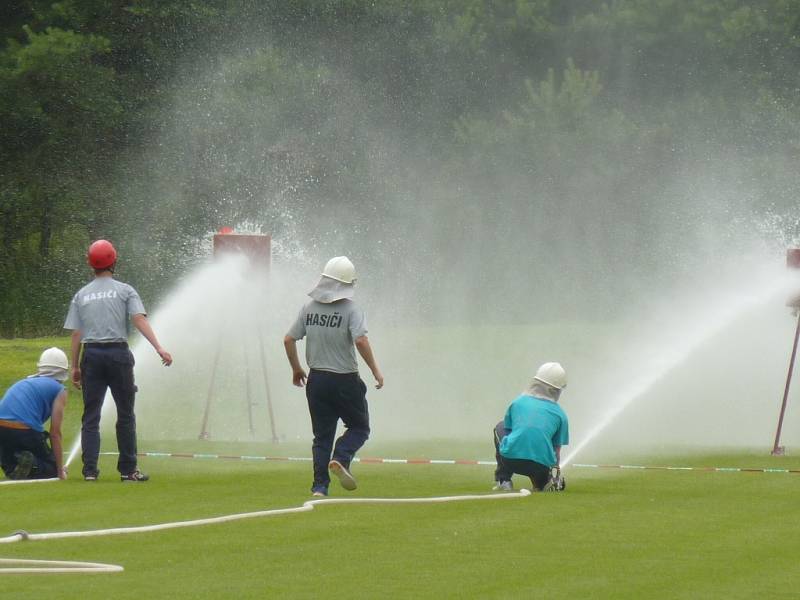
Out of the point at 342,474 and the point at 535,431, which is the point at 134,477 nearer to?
the point at 342,474

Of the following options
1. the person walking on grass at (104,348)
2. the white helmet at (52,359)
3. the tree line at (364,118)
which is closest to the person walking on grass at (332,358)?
the person walking on grass at (104,348)

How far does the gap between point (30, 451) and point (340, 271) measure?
12.3 ft

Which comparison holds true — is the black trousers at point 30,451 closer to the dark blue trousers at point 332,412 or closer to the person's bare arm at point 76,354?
the person's bare arm at point 76,354

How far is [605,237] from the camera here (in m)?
56.3

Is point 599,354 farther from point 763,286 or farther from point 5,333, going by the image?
point 5,333

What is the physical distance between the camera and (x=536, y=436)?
1451 centimetres

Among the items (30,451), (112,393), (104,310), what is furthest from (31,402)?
(104,310)

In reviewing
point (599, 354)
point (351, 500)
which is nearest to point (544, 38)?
point (599, 354)

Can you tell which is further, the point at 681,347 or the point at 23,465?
the point at 681,347

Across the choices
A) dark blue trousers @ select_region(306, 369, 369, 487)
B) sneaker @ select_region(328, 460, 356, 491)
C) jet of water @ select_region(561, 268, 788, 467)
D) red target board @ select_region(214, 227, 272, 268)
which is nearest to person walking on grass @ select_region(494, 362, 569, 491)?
dark blue trousers @ select_region(306, 369, 369, 487)

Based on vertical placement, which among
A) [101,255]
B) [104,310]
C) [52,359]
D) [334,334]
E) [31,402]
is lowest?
[31,402]

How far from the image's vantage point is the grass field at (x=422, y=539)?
924 centimetres

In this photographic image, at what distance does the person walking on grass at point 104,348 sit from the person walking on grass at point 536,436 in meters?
3.30

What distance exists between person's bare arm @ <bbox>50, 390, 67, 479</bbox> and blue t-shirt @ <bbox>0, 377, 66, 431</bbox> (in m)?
0.09
